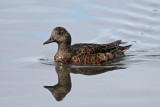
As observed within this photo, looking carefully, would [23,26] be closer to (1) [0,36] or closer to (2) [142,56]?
(1) [0,36]

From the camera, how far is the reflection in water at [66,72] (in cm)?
1240

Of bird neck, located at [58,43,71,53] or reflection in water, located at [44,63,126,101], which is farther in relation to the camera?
bird neck, located at [58,43,71,53]

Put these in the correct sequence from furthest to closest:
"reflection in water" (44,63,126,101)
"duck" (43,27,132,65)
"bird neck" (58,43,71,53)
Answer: "bird neck" (58,43,71,53) → "duck" (43,27,132,65) → "reflection in water" (44,63,126,101)

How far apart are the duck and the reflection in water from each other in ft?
0.98

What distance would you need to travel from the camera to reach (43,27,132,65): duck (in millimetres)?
15086

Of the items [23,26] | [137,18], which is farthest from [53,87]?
[137,18]

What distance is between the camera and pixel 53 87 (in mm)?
12656

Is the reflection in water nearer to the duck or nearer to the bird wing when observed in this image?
the duck

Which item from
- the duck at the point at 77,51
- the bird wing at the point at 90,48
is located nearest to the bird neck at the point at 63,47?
the duck at the point at 77,51

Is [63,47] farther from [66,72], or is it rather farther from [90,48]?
[66,72]

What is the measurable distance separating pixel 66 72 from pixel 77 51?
3.59 ft

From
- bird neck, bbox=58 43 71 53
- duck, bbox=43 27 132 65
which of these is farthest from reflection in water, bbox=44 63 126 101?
bird neck, bbox=58 43 71 53

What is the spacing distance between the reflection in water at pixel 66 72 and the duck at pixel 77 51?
300mm

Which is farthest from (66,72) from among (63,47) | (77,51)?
(63,47)
